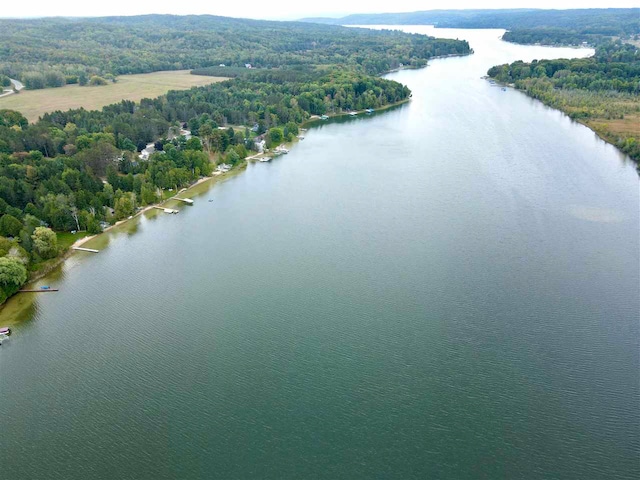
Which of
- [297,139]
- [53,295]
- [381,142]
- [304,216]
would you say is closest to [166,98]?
[297,139]

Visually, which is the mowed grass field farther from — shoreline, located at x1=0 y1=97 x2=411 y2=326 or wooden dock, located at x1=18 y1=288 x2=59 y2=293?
wooden dock, located at x1=18 y1=288 x2=59 y2=293

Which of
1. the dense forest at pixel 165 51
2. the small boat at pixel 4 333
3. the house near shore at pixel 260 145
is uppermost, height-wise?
the dense forest at pixel 165 51

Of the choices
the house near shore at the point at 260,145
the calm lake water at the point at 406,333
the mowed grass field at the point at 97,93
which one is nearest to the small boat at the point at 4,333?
the calm lake water at the point at 406,333

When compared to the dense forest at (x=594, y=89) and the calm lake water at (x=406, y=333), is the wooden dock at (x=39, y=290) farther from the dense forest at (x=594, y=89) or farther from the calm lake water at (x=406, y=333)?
the dense forest at (x=594, y=89)

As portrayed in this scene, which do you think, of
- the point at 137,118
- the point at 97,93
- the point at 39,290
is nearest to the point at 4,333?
the point at 39,290

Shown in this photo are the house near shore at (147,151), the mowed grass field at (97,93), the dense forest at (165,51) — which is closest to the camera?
the house near shore at (147,151)

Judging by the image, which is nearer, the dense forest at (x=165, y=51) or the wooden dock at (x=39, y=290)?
the wooden dock at (x=39, y=290)

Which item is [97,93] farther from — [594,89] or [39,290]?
[594,89]
